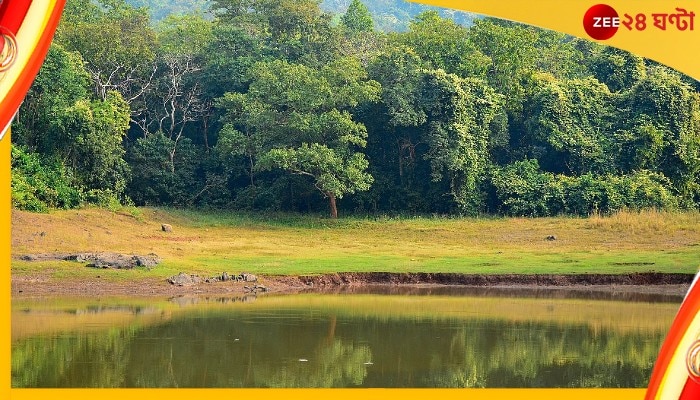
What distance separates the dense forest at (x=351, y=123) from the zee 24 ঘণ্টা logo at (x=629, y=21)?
17.0 metres

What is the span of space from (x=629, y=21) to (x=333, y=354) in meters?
6.53

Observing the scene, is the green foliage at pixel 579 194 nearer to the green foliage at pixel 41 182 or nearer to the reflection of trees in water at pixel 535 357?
the green foliage at pixel 41 182

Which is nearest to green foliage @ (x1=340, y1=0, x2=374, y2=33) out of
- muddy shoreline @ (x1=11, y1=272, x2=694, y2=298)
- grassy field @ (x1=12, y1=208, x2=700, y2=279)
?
grassy field @ (x1=12, y1=208, x2=700, y2=279)

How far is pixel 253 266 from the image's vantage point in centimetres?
2145

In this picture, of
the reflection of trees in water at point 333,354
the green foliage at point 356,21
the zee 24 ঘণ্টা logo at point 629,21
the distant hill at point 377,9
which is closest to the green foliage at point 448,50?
the green foliage at point 356,21

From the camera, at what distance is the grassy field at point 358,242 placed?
2148cm

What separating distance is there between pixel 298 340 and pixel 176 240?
346 inches

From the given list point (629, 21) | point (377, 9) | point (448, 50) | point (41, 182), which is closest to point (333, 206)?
point (448, 50)

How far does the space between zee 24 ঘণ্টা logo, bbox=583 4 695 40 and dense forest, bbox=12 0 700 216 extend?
17023 millimetres

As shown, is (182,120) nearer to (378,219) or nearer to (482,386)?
(378,219)

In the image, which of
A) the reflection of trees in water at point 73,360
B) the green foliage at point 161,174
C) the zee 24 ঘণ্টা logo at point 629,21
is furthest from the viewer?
the green foliage at point 161,174

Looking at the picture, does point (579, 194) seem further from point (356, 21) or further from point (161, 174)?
point (356, 21)

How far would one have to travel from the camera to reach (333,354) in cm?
1406

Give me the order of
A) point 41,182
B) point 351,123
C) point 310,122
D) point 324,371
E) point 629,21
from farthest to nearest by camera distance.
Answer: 1. point 351,123
2. point 310,122
3. point 41,182
4. point 324,371
5. point 629,21
